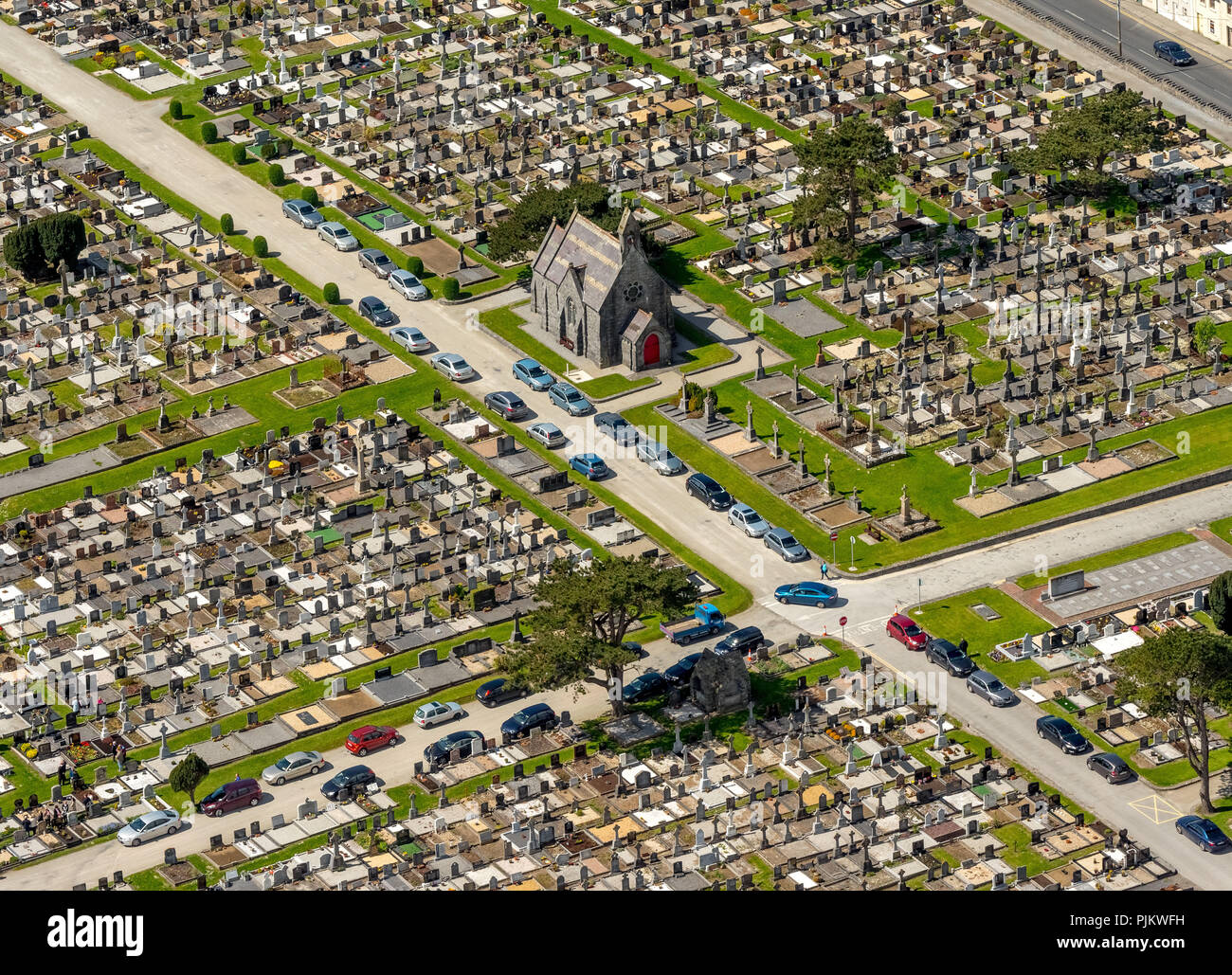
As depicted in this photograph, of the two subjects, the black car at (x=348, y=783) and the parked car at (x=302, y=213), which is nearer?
the black car at (x=348, y=783)

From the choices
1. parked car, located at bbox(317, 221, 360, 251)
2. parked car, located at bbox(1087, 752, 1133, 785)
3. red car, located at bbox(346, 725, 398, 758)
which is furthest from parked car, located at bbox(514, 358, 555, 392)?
parked car, located at bbox(1087, 752, 1133, 785)

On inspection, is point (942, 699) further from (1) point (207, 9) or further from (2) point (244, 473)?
(1) point (207, 9)

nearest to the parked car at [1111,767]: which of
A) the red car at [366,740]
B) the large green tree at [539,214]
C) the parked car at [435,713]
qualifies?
the parked car at [435,713]

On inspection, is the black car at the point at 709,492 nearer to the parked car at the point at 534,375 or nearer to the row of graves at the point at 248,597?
the row of graves at the point at 248,597

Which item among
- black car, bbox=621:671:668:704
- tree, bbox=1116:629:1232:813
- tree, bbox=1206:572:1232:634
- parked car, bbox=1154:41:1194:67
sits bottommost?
black car, bbox=621:671:668:704

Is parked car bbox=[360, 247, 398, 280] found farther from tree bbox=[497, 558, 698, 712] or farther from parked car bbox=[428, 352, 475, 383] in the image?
tree bbox=[497, 558, 698, 712]

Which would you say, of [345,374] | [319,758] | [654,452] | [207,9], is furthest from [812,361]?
[207,9]
